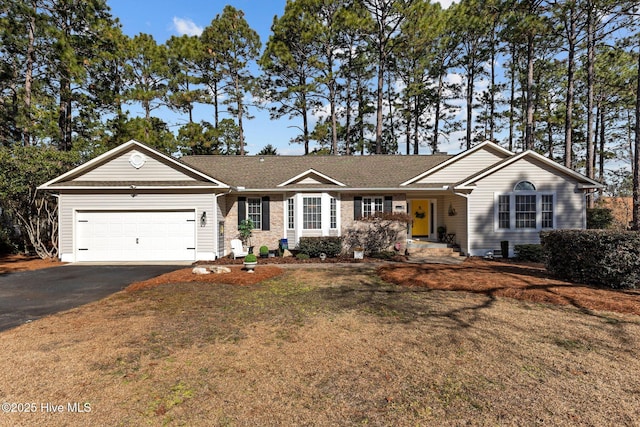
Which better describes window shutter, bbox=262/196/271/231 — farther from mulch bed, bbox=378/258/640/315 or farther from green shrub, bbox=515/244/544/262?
green shrub, bbox=515/244/544/262

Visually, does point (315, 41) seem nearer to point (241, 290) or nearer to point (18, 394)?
point (241, 290)

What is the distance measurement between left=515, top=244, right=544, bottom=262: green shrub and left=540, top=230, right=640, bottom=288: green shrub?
441 cm

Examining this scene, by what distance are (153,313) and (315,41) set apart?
26422 mm

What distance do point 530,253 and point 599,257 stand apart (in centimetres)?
539

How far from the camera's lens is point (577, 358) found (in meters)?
4.07

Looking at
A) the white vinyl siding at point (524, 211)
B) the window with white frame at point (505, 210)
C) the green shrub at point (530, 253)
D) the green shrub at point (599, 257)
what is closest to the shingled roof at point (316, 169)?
the window with white frame at point (505, 210)

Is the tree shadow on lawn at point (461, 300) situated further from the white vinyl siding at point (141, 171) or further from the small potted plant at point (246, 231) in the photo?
the white vinyl siding at point (141, 171)

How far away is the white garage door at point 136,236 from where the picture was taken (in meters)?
13.1

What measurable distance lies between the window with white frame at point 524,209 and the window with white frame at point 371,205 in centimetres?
540

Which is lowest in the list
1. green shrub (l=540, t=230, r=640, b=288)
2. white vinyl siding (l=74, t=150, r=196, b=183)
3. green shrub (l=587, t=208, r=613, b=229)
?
green shrub (l=540, t=230, r=640, b=288)

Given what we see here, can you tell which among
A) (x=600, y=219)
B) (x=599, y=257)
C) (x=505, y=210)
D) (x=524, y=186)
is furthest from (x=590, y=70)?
(x=599, y=257)

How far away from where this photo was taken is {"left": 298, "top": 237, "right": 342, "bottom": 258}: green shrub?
44.4 feet

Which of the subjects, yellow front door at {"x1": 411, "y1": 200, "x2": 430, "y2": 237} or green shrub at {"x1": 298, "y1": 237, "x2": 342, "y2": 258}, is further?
yellow front door at {"x1": 411, "y1": 200, "x2": 430, "y2": 237}

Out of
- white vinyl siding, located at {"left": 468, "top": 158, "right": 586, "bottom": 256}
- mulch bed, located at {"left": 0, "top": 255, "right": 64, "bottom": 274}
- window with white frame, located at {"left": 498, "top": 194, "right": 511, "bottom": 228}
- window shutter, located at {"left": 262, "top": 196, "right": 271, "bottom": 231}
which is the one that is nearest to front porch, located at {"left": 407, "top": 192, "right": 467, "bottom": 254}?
white vinyl siding, located at {"left": 468, "top": 158, "right": 586, "bottom": 256}
